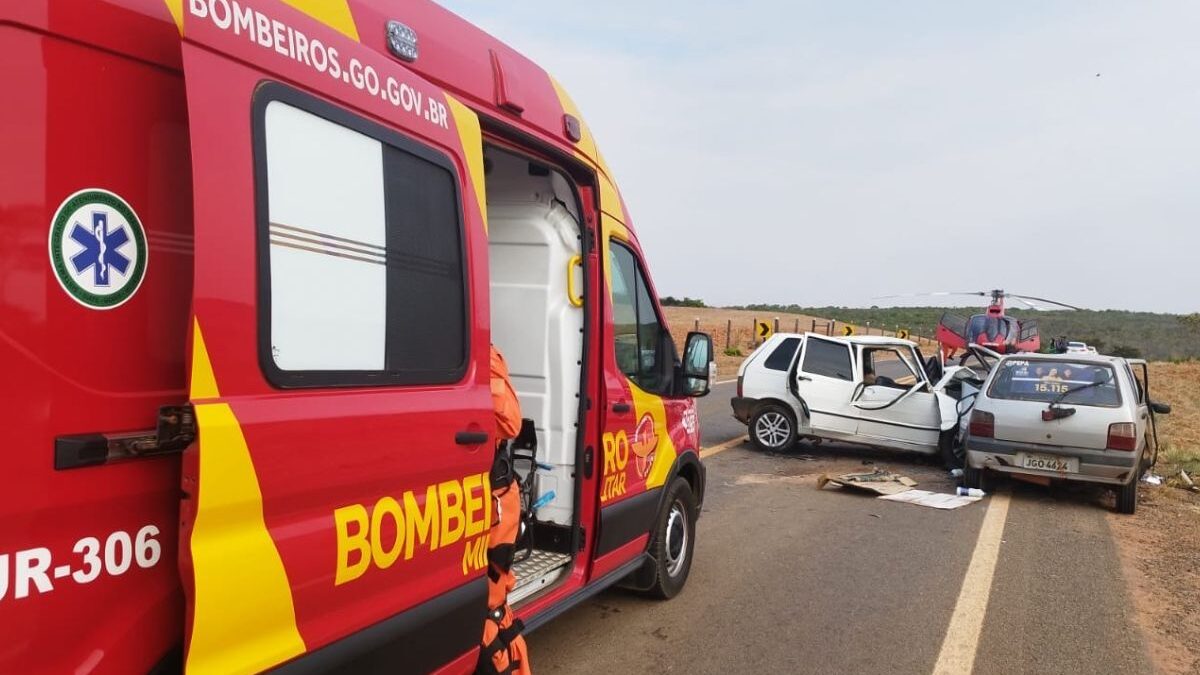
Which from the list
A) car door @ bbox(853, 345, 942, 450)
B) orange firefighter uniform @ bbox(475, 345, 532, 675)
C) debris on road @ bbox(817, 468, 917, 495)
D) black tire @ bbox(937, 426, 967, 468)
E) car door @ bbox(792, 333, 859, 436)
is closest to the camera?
orange firefighter uniform @ bbox(475, 345, 532, 675)

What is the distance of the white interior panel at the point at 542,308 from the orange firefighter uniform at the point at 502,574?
70 centimetres

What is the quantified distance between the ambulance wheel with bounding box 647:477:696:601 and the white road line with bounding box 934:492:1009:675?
1520 millimetres

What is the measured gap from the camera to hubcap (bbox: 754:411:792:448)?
36.4ft

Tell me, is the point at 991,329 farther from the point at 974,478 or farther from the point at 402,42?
the point at 402,42

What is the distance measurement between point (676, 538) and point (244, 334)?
148 inches

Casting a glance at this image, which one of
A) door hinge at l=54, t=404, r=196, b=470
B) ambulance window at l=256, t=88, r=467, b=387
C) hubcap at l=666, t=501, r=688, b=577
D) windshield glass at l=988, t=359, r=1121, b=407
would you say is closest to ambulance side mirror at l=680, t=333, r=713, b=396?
hubcap at l=666, t=501, r=688, b=577

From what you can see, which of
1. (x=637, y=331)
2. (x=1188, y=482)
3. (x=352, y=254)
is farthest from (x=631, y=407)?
(x=1188, y=482)

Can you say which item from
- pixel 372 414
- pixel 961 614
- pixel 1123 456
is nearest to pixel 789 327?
pixel 1123 456

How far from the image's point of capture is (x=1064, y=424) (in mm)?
8344

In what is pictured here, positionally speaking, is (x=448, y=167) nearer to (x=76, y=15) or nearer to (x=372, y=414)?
(x=372, y=414)

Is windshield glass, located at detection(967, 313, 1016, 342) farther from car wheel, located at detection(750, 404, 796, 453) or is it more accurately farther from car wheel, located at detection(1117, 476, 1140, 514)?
car wheel, located at detection(1117, 476, 1140, 514)

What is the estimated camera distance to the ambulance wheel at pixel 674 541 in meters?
5.02

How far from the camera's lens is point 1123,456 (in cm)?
807

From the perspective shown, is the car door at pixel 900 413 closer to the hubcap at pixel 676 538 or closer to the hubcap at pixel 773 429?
the hubcap at pixel 773 429
